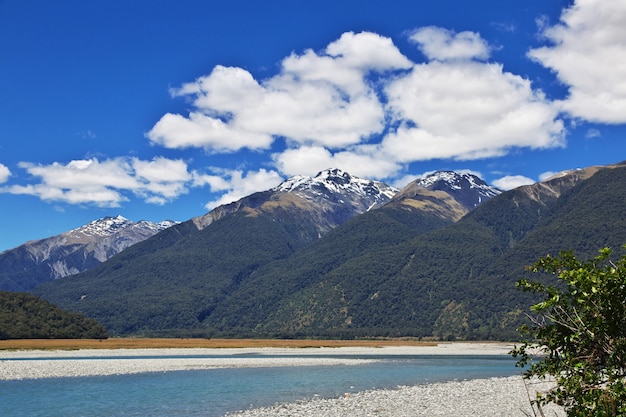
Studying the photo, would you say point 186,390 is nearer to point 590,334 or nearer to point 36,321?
point 590,334

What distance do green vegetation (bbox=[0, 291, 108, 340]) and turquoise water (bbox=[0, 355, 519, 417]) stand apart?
8898 cm

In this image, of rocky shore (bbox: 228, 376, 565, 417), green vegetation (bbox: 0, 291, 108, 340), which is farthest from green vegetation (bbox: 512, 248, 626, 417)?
green vegetation (bbox: 0, 291, 108, 340)

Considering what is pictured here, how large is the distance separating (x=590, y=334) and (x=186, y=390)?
48774 millimetres

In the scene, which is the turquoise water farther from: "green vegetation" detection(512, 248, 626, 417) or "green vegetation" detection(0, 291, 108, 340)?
"green vegetation" detection(0, 291, 108, 340)

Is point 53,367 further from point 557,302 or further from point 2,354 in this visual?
point 557,302

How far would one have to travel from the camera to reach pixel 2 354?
371ft

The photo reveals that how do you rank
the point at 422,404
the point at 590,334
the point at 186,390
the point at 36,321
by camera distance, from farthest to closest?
1. the point at 36,321
2. the point at 186,390
3. the point at 422,404
4. the point at 590,334

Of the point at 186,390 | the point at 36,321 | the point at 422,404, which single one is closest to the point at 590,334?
the point at 422,404

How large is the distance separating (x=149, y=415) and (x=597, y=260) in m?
34.3

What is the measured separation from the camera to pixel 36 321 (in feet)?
509

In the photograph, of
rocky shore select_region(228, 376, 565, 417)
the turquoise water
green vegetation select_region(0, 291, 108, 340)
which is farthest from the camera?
green vegetation select_region(0, 291, 108, 340)

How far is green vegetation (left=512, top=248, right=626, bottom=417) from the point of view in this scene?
502 inches

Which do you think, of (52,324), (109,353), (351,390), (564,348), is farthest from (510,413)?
(52,324)

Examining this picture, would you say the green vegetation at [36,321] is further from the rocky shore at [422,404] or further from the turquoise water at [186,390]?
the rocky shore at [422,404]
